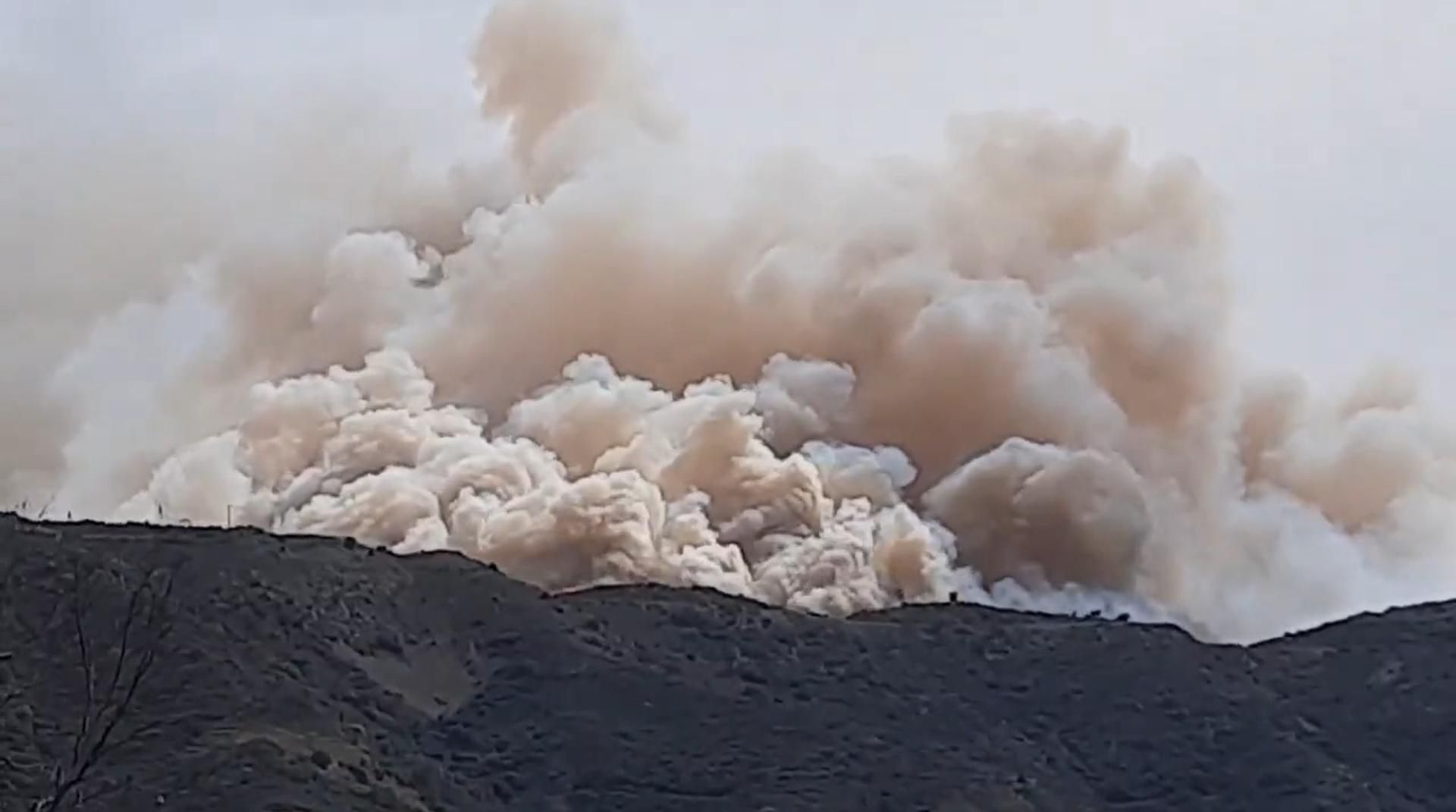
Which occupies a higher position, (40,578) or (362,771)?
(40,578)

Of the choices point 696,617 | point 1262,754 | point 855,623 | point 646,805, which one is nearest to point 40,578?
point 646,805

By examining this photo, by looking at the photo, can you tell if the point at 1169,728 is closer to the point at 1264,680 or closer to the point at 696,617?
the point at 1264,680

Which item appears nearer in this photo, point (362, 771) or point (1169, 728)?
point (362, 771)

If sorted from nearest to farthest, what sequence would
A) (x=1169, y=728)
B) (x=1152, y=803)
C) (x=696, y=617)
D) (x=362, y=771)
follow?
(x=362, y=771), (x=1152, y=803), (x=1169, y=728), (x=696, y=617)

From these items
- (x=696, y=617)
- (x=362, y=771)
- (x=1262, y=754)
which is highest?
(x=696, y=617)

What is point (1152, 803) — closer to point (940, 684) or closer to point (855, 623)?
point (940, 684)

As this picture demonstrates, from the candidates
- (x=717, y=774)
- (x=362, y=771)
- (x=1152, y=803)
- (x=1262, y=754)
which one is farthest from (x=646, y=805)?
(x=1262, y=754)

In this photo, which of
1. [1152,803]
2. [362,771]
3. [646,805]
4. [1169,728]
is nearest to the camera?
[362,771]
